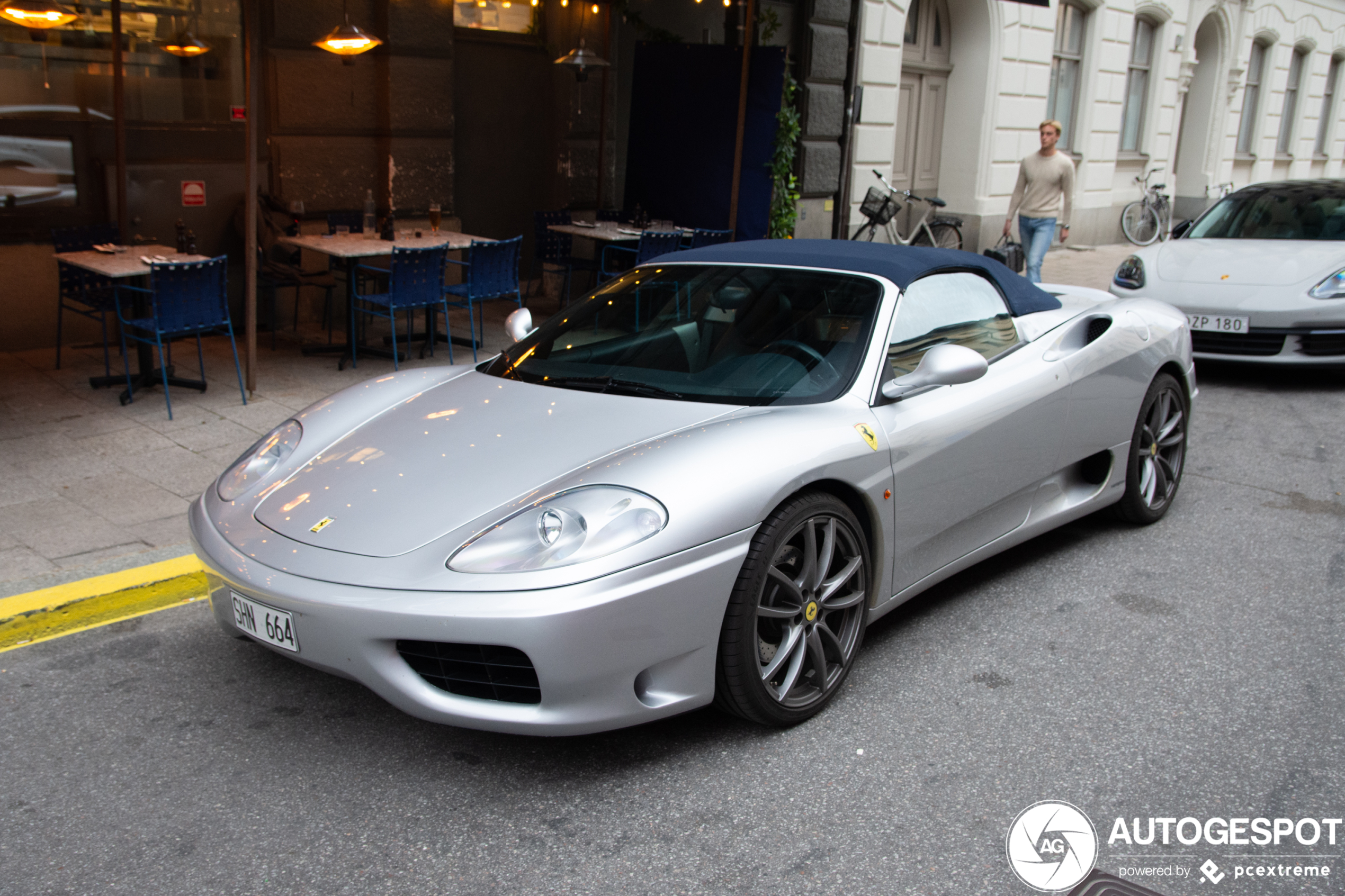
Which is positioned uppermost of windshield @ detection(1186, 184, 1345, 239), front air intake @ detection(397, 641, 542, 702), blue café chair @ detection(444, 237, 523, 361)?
windshield @ detection(1186, 184, 1345, 239)

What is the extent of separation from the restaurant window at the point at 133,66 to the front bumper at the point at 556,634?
6670 mm

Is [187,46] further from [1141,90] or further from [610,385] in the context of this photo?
[1141,90]

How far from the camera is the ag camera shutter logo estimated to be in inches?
100

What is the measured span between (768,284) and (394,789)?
2034 mm

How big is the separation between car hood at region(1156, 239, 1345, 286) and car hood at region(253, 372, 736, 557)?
245 inches

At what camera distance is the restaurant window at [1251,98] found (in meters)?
23.1

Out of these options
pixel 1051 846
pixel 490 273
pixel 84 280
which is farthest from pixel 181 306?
pixel 1051 846

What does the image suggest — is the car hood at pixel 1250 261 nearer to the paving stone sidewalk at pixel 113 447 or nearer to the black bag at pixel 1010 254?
the black bag at pixel 1010 254

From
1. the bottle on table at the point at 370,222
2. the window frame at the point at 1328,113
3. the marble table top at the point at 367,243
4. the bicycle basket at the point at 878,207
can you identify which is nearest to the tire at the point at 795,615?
the marble table top at the point at 367,243

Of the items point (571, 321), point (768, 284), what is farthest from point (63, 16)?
point (768, 284)

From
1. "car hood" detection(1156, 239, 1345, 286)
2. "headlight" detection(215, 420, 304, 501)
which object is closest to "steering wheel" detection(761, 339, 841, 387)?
"headlight" detection(215, 420, 304, 501)

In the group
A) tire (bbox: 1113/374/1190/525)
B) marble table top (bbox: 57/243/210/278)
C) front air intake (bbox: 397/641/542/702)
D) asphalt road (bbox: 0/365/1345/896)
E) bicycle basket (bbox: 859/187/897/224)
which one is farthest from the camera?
bicycle basket (bbox: 859/187/897/224)

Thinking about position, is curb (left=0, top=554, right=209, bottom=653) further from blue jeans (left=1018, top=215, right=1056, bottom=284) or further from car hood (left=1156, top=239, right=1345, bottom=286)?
blue jeans (left=1018, top=215, right=1056, bottom=284)

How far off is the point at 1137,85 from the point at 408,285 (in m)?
15.9
